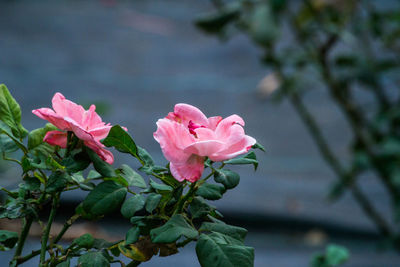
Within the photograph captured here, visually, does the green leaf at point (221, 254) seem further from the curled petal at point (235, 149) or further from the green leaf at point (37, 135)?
the green leaf at point (37, 135)

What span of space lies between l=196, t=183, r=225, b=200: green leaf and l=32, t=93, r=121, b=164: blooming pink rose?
3.2 inches

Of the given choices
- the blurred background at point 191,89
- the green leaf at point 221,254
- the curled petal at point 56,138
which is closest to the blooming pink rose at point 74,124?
the curled petal at point 56,138

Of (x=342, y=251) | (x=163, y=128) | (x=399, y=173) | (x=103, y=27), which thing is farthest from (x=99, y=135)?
(x=103, y=27)

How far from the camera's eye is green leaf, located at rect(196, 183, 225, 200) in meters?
0.31

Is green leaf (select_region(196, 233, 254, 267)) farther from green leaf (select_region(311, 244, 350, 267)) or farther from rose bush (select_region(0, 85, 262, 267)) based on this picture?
green leaf (select_region(311, 244, 350, 267))

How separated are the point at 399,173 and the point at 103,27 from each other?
6.32 feet

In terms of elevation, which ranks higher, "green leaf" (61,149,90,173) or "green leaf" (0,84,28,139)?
"green leaf" (0,84,28,139)

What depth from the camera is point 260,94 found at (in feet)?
7.76

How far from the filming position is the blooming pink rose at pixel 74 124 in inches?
12.2

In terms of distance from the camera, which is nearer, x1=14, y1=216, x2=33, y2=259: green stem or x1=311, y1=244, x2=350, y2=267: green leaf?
x1=14, y1=216, x2=33, y2=259: green stem

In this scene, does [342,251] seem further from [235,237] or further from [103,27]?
[103,27]

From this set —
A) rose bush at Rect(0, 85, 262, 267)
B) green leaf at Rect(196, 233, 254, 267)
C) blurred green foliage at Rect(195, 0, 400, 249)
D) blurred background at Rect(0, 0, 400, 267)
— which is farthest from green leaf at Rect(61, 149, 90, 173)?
blurred background at Rect(0, 0, 400, 267)

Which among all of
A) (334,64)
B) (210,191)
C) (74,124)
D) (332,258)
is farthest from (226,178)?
(334,64)

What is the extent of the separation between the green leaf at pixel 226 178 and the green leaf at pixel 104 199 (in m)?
0.07
